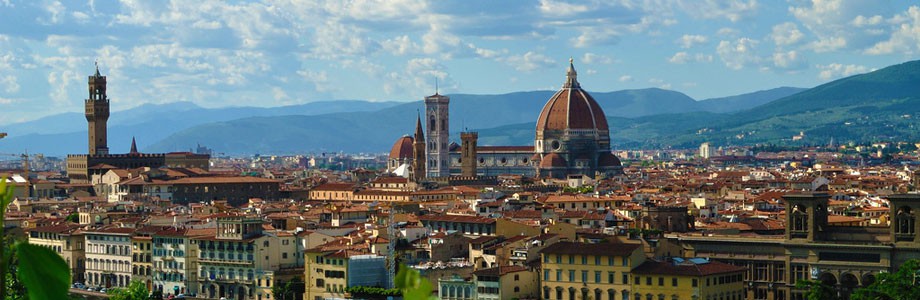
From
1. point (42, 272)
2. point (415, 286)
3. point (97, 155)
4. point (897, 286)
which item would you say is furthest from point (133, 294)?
point (97, 155)

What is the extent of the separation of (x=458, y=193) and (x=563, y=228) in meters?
47.4

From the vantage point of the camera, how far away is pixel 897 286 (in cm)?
4147

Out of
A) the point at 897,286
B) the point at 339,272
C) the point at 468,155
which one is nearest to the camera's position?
the point at 897,286

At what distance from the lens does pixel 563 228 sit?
6225 cm

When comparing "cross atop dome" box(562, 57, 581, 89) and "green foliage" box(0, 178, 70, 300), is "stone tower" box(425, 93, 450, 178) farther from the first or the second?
"green foliage" box(0, 178, 70, 300)

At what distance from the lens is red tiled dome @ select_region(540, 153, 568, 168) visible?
16175cm

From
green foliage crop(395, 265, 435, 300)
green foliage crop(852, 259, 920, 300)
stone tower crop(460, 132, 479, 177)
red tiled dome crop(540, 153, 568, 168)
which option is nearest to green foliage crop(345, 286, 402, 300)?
green foliage crop(852, 259, 920, 300)

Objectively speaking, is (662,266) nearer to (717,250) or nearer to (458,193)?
(717,250)

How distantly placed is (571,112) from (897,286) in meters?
127

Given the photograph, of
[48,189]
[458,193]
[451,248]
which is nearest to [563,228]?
[451,248]

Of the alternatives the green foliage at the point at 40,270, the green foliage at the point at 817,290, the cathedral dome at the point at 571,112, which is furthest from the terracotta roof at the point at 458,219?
the cathedral dome at the point at 571,112

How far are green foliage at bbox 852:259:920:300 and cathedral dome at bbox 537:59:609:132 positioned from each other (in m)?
123

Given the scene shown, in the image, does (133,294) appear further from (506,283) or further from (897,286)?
(897,286)

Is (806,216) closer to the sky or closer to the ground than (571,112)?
closer to the ground
